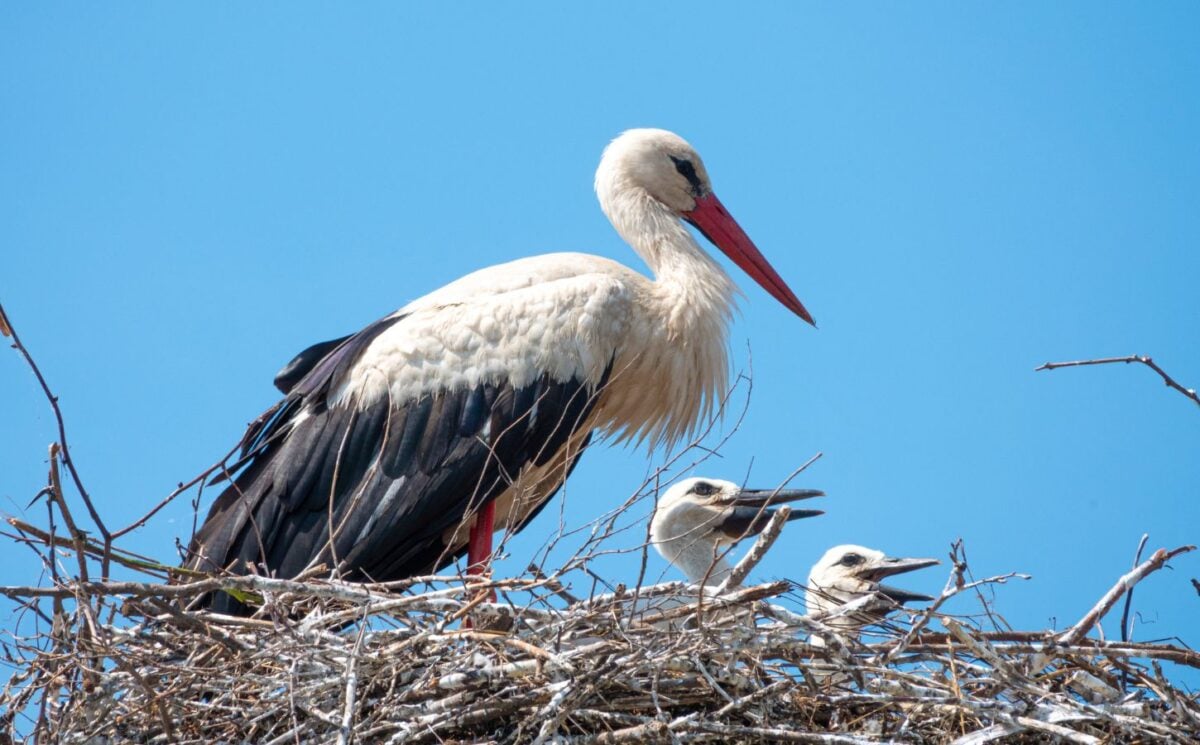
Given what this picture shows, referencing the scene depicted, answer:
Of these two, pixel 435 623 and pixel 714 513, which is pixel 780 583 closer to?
pixel 435 623

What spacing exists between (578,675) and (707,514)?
88.4 inches

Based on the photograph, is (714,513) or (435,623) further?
(714,513)

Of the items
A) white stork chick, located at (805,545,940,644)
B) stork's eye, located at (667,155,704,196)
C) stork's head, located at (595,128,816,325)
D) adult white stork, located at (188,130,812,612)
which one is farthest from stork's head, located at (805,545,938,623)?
stork's eye, located at (667,155,704,196)

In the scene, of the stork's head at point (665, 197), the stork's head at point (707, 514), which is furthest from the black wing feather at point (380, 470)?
the stork's head at point (665, 197)

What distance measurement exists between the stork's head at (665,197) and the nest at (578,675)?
7.69 ft

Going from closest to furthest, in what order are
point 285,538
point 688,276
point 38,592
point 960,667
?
point 38,592, point 960,667, point 285,538, point 688,276

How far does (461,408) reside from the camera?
18.6 ft

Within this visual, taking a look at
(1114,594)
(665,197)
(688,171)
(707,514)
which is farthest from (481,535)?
(1114,594)

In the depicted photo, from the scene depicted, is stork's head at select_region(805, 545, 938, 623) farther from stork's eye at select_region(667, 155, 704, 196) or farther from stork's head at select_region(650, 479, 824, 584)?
stork's eye at select_region(667, 155, 704, 196)

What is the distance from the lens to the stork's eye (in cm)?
652

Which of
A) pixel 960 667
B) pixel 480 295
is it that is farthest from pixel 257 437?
pixel 960 667

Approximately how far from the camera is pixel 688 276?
6.15 metres

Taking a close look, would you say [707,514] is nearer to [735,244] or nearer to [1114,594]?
[735,244]

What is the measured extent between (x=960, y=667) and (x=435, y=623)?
49.8 inches
